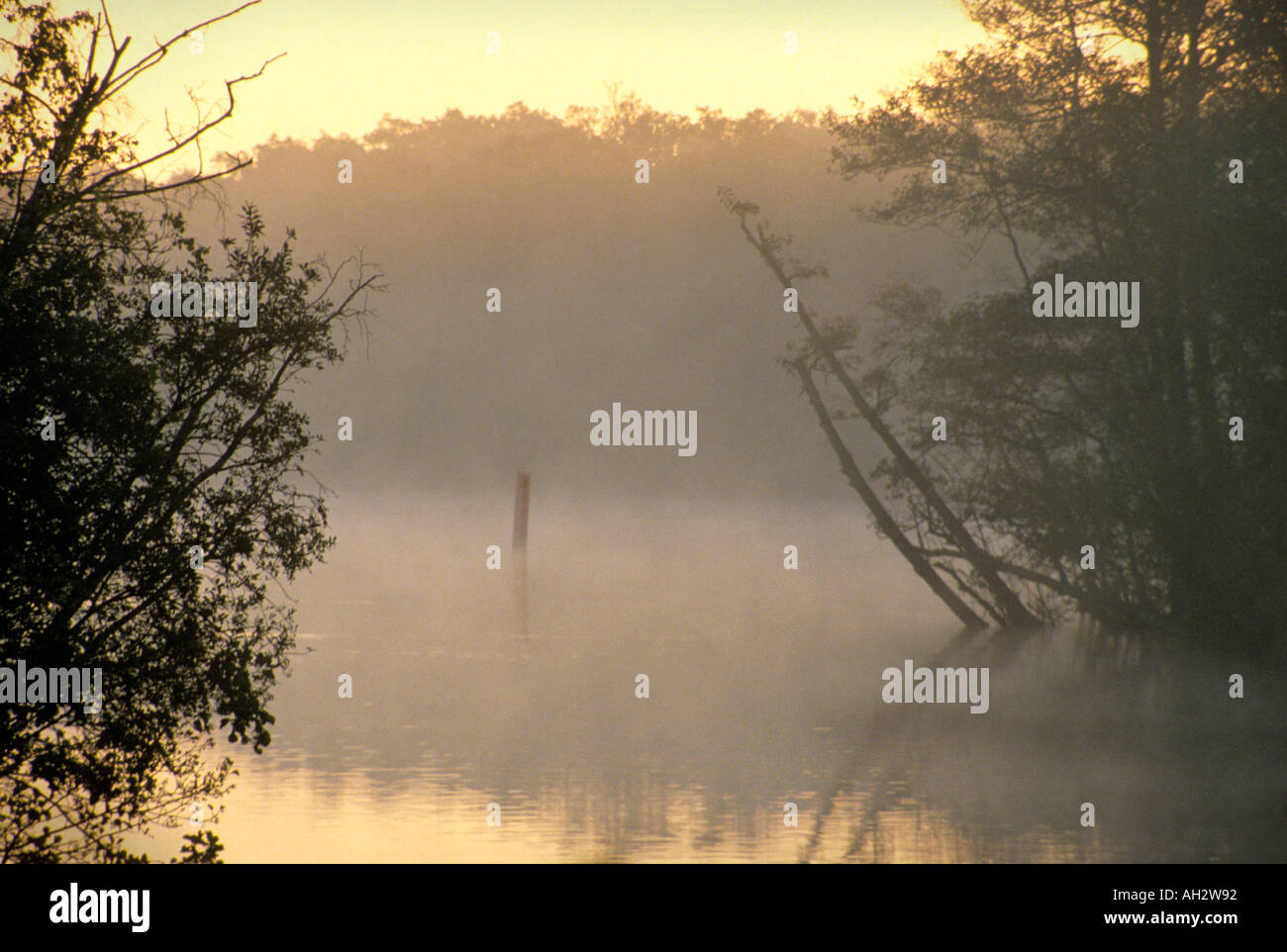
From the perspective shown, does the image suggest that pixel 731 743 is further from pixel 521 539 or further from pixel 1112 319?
pixel 521 539

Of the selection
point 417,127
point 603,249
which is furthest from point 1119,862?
point 417,127

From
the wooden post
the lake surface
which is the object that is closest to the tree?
the lake surface

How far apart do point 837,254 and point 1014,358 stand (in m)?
60.2

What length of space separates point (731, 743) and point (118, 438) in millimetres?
9337

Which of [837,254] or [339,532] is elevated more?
[837,254]

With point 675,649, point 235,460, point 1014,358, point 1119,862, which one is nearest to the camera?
point 235,460

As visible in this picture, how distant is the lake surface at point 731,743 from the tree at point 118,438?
9.28 feet

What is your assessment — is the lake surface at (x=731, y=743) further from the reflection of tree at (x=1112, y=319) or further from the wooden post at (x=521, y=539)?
the wooden post at (x=521, y=539)

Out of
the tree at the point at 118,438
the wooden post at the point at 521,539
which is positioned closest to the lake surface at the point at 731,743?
the tree at the point at 118,438

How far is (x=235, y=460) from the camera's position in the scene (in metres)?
8.95

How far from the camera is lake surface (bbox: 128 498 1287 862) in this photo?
11633 millimetres

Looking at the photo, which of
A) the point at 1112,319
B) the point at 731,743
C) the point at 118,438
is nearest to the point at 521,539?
the point at 1112,319
